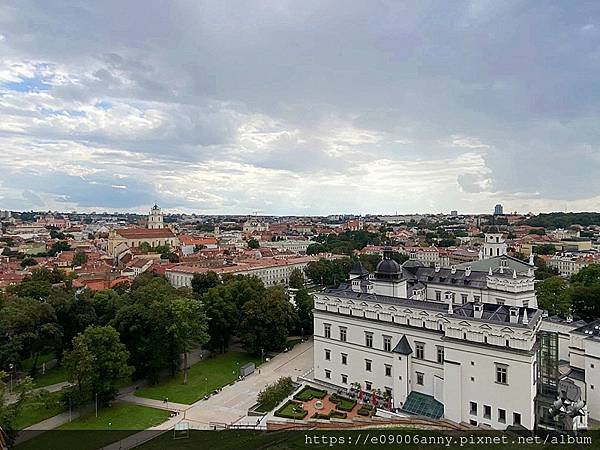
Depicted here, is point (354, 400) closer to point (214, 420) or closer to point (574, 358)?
point (214, 420)

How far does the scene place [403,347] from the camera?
33250mm

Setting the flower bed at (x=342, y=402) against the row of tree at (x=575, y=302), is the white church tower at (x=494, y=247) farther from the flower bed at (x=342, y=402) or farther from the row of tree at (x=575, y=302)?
the flower bed at (x=342, y=402)

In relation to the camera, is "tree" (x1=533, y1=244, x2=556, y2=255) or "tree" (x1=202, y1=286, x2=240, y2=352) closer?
"tree" (x1=202, y1=286, x2=240, y2=352)

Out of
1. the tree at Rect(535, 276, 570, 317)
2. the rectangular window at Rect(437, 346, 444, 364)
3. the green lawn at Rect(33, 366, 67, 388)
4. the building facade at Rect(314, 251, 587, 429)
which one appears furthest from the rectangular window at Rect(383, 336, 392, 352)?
the green lawn at Rect(33, 366, 67, 388)

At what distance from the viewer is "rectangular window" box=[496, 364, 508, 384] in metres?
27.5

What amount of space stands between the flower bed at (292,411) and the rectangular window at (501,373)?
12.4 metres

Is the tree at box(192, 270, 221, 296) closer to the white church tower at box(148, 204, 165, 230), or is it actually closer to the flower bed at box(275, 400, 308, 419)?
the flower bed at box(275, 400, 308, 419)

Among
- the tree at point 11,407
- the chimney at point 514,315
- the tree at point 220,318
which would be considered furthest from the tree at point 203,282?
the chimney at point 514,315

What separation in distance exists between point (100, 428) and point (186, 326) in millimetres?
10027

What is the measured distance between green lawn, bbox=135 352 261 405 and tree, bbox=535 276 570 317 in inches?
1261

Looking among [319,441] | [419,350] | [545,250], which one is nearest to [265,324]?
[419,350]

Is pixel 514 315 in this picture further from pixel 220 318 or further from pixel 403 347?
pixel 220 318

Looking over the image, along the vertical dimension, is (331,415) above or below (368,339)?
below

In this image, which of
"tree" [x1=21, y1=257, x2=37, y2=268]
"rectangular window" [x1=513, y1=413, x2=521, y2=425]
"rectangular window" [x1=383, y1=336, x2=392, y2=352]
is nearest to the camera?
"rectangular window" [x1=513, y1=413, x2=521, y2=425]
